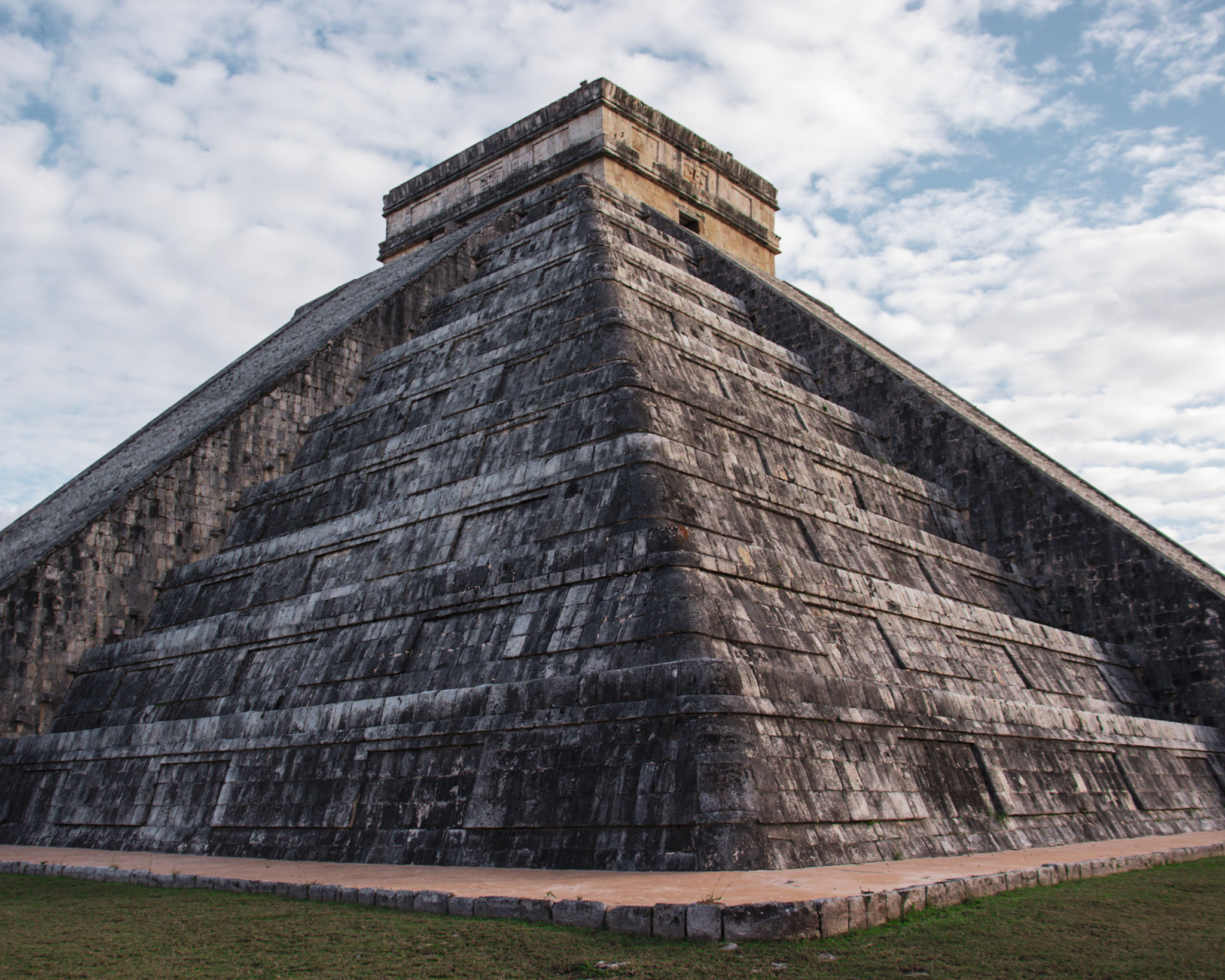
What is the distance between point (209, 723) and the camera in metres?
11.2

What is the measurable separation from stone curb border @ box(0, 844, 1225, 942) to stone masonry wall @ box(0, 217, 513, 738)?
6959 millimetres

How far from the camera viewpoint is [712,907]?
5301 millimetres

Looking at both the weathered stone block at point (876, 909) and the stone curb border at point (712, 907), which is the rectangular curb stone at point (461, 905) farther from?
the weathered stone block at point (876, 909)

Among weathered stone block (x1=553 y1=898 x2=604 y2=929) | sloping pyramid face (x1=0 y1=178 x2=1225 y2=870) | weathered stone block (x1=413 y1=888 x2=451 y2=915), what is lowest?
weathered stone block (x1=553 y1=898 x2=604 y2=929)

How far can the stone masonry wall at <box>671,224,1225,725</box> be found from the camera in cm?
1397

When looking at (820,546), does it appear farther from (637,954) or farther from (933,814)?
(637,954)

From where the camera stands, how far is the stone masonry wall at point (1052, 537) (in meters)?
14.0

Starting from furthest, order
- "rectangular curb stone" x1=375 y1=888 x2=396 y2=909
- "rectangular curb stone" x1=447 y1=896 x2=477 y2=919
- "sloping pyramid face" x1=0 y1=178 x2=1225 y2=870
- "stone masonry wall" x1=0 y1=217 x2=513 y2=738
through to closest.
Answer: "stone masonry wall" x1=0 y1=217 x2=513 y2=738 < "sloping pyramid face" x1=0 y1=178 x2=1225 y2=870 < "rectangular curb stone" x1=375 y1=888 x2=396 y2=909 < "rectangular curb stone" x1=447 y1=896 x2=477 y2=919

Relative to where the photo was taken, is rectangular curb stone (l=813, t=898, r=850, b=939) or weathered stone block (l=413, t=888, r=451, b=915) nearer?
rectangular curb stone (l=813, t=898, r=850, b=939)

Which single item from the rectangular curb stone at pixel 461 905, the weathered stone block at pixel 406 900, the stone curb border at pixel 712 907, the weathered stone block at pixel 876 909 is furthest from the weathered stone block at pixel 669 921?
the weathered stone block at pixel 406 900

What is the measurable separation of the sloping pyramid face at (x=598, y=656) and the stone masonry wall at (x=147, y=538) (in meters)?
0.42

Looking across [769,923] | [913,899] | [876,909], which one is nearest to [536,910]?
[769,923]

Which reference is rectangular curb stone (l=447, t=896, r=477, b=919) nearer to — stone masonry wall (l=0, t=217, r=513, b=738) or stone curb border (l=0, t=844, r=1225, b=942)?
stone curb border (l=0, t=844, r=1225, b=942)

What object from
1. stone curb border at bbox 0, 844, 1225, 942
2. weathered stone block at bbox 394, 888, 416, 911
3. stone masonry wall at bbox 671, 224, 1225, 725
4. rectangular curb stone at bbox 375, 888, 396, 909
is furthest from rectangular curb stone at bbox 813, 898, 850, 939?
stone masonry wall at bbox 671, 224, 1225, 725
